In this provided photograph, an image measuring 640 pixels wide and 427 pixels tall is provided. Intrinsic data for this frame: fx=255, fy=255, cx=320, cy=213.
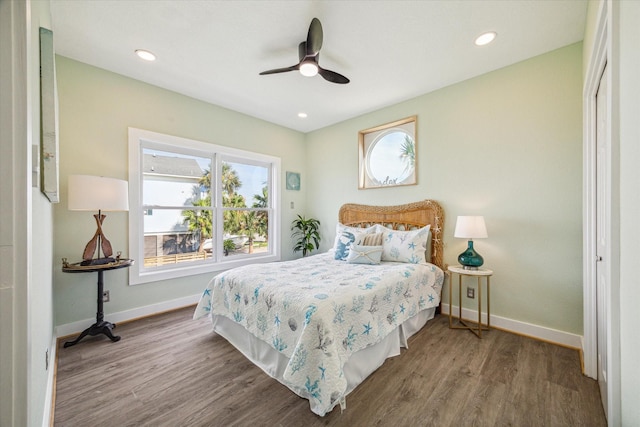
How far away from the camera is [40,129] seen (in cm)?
138

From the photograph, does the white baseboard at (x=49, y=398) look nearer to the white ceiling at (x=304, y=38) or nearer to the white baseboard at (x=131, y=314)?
the white baseboard at (x=131, y=314)

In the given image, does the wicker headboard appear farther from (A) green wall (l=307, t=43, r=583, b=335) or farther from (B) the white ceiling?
(B) the white ceiling

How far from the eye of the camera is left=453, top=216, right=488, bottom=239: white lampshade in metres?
2.56

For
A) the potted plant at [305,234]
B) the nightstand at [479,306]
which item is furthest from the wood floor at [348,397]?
the potted plant at [305,234]

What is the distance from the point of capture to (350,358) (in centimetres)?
180

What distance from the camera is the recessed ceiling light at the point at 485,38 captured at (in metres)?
2.24

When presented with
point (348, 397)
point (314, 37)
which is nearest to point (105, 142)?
point (314, 37)

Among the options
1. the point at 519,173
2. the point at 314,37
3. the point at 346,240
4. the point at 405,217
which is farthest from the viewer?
the point at 405,217

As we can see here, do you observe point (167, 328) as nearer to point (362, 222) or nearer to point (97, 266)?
point (97, 266)

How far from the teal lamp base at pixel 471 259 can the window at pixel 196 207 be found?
9.38ft

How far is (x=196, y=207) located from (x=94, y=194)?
134 centimetres

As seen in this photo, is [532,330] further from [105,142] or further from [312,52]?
[105,142]

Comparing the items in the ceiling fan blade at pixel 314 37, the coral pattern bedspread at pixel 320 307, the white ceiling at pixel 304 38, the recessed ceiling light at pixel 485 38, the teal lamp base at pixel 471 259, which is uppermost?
the white ceiling at pixel 304 38

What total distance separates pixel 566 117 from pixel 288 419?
3.41m
